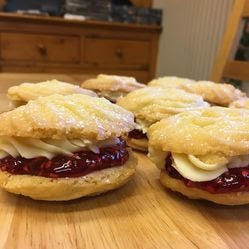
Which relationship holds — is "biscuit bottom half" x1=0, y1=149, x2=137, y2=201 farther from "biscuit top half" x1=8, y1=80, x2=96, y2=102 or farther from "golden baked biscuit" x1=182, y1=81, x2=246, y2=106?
"golden baked biscuit" x1=182, y1=81, x2=246, y2=106

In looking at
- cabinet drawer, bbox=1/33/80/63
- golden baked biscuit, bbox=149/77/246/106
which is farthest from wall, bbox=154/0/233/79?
golden baked biscuit, bbox=149/77/246/106

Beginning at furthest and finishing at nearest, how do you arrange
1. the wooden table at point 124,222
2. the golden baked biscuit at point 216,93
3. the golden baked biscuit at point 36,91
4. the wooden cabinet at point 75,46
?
the wooden cabinet at point 75,46 < the golden baked biscuit at point 216,93 < the golden baked biscuit at point 36,91 < the wooden table at point 124,222

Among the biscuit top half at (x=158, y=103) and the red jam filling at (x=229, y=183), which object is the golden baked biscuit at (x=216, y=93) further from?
the red jam filling at (x=229, y=183)

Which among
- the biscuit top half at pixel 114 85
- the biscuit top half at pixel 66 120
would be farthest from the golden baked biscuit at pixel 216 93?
the biscuit top half at pixel 66 120

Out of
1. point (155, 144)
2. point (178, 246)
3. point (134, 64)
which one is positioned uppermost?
point (155, 144)

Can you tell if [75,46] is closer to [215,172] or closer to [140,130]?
[140,130]

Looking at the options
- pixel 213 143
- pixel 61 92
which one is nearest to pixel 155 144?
pixel 213 143

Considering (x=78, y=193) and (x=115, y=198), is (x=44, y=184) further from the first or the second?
(x=115, y=198)
